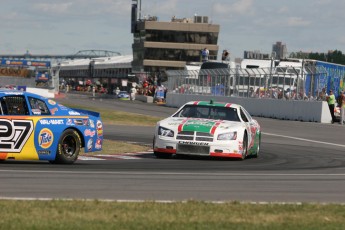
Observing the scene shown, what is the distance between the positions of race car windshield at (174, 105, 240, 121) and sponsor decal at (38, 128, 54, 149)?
4.35 meters

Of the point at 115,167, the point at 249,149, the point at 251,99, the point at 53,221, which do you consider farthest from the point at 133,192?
the point at 251,99

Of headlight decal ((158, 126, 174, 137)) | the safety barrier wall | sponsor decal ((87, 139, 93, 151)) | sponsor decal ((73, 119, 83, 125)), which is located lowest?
the safety barrier wall

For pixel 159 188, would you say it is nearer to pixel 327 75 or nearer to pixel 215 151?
pixel 215 151

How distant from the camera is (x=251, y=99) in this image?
51.3 m

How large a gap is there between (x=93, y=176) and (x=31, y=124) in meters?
2.48

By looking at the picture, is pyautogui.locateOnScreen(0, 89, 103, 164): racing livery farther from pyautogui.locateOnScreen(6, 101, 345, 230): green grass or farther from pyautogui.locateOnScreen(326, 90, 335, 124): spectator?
pyautogui.locateOnScreen(326, 90, 335, 124): spectator

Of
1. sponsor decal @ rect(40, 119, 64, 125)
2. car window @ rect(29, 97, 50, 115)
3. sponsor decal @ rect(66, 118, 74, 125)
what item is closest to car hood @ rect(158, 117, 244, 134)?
sponsor decal @ rect(66, 118, 74, 125)

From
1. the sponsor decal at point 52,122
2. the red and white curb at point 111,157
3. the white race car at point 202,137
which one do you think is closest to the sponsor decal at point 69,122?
the sponsor decal at point 52,122

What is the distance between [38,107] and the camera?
15711mm

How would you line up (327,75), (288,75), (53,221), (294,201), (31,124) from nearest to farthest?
(53,221)
(294,201)
(31,124)
(327,75)
(288,75)

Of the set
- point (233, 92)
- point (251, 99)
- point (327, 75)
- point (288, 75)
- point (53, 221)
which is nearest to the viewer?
Result: point (53, 221)

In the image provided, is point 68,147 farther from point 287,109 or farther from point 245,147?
point 287,109

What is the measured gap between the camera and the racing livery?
15172 mm

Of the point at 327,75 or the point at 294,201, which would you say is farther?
the point at 327,75
